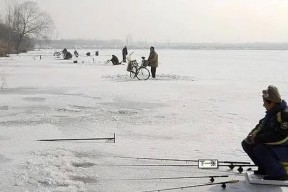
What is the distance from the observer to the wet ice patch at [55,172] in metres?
4.89

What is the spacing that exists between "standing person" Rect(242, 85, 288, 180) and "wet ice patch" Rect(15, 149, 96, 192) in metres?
2.17

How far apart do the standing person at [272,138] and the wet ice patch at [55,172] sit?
2168 millimetres

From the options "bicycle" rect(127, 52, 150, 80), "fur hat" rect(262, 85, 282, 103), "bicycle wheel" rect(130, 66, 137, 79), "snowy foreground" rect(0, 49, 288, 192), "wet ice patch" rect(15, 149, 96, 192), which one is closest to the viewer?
"fur hat" rect(262, 85, 282, 103)

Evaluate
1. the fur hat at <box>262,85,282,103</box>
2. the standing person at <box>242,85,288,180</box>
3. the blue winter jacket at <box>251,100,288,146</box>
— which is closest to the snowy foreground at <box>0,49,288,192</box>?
the standing person at <box>242,85,288,180</box>

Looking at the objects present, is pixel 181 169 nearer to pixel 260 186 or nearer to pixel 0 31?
pixel 260 186

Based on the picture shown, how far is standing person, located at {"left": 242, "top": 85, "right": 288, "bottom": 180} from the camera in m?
4.50

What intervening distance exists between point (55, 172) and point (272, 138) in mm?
2874

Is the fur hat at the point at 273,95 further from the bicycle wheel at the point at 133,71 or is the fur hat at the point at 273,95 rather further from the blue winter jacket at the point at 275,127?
the bicycle wheel at the point at 133,71

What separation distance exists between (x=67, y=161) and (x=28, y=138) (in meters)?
1.89

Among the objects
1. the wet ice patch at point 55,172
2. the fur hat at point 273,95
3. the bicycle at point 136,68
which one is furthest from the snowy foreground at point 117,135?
the bicycle at point 136,68

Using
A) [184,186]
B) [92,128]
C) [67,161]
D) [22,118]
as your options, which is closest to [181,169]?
[184,186]

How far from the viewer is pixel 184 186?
4934 millimetres

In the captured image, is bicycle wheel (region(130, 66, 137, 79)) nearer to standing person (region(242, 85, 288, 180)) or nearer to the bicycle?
the bicycle

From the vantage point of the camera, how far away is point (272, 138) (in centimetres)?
461
